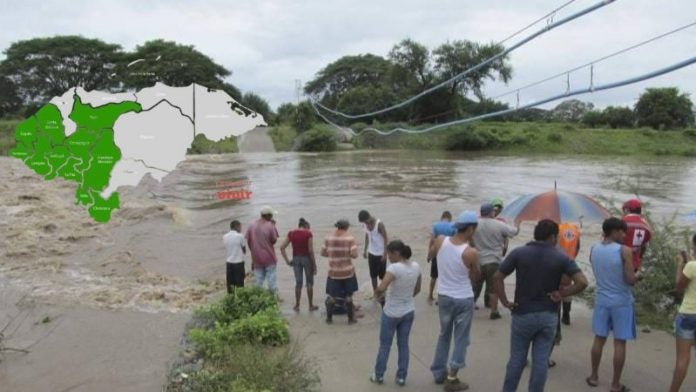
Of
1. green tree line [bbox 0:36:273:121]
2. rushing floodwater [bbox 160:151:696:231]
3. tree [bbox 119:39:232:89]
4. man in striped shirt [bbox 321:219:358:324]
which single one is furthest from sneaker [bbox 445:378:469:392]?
green tree line [bbox 0:36:273:121]

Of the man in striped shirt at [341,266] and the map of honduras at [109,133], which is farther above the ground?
the map of honduras at [109,133]

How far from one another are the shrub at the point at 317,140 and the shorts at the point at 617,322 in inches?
1950

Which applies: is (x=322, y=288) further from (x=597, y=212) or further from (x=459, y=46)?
(x=459, y=46)

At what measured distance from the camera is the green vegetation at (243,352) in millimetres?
5473

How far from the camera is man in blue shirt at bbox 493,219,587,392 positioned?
4871 mm

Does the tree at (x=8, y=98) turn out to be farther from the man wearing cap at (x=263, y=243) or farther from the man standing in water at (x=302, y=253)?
the man standing in water at (x=302, y=253)

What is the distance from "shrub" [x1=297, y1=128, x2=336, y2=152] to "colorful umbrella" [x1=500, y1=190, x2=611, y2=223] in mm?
47507

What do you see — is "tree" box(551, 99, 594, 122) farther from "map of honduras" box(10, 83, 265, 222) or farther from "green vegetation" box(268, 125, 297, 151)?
"map of honduras" box(10, 83, 265, 222)

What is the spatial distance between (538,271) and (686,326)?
149 cm

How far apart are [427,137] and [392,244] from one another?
58.6 m

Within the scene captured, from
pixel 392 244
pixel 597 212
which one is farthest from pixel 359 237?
pixel 392 244

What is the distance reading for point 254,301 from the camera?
816 centimetres

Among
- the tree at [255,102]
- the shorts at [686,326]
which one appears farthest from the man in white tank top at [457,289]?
the tree at [255,102]

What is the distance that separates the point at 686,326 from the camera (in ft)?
17.0
